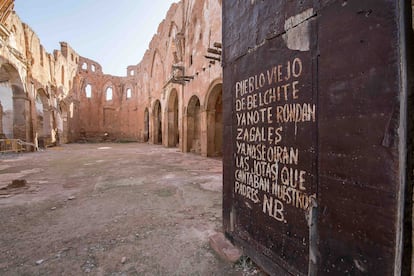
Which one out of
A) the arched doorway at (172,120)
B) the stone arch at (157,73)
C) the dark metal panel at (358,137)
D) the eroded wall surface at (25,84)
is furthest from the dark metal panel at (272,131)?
the stone arch at (157,73)

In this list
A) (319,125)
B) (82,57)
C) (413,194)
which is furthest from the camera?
(82,57)

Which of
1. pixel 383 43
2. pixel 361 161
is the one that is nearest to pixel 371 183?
pixel 361 161

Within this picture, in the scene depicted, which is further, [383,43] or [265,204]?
[265,204]

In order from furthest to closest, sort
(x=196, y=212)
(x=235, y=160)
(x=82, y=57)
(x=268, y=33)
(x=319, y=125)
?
1. (x=82, y=57)
2. (x=196, y=212)
3. (x=235, y=160)
4. (x=268, y=33)
5. (x=319, y=125)

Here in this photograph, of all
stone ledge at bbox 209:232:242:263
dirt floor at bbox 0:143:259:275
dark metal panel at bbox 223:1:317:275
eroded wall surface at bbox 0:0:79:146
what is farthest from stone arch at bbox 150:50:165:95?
stone ledge at bbox 209:232:242:263

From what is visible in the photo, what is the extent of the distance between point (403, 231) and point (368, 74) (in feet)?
2.92

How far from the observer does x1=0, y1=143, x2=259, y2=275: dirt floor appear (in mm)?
2121

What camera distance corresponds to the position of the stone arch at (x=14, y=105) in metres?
12.5

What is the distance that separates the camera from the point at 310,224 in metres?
1.54

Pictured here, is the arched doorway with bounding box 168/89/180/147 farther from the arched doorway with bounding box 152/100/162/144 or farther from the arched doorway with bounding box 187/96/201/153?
the arched doorway with bounding box 152/100/162/144

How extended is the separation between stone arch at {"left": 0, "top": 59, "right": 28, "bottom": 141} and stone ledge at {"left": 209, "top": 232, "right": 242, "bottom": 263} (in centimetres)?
1613

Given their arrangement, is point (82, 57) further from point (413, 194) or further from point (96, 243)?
point (413, 194)

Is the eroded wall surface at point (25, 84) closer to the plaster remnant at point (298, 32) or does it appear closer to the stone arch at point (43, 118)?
the stone arch at point (43, 118)

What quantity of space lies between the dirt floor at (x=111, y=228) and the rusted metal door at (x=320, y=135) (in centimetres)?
67
